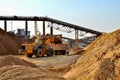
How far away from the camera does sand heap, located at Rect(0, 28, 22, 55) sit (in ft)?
215

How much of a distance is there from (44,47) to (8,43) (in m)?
26.3

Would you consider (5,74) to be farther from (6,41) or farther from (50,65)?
(6,41)

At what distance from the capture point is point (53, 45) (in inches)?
1802

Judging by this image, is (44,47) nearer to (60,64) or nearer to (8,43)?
(60,64)

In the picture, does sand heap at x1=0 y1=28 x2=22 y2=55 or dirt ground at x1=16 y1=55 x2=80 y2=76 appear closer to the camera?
dirt ground at x1=16 y1=55 x2=80 y2=76

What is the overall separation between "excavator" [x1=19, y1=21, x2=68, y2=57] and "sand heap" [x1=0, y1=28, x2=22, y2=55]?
18.6 m

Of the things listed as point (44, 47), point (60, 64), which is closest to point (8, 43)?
point (44, 47)

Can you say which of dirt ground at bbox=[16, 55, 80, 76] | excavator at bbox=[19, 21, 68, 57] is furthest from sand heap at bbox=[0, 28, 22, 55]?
dirt ground at bbox=[16, 55, 80, 76]

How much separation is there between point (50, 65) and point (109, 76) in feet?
68.0

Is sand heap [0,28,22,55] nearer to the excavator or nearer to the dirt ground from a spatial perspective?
the excavator

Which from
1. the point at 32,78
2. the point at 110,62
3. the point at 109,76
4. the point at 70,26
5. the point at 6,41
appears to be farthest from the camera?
the point at 70,26

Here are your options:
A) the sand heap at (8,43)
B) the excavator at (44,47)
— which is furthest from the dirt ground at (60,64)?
the sand heap at (8,43)

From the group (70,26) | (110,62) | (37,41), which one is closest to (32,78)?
(110,62)

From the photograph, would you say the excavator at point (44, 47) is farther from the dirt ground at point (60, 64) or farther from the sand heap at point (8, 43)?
the sand heap at point (8, 43)
